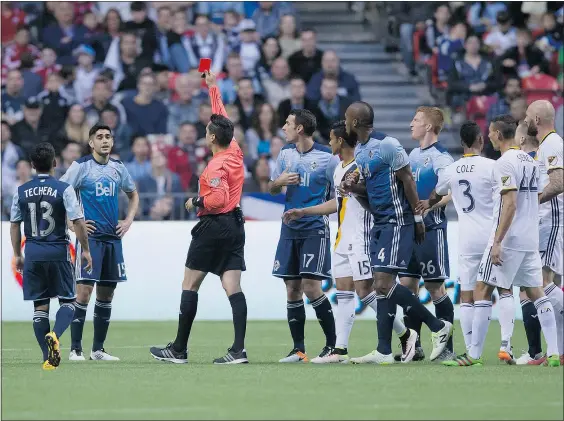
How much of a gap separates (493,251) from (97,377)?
11.6ft

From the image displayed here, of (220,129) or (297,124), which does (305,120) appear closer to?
(297,124)

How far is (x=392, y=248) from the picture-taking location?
10.6 m

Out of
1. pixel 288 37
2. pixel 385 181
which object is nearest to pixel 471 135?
pixel 385 181

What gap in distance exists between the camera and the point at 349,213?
11.4 meters

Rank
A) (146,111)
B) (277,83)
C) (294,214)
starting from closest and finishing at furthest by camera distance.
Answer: (294,214), (146,111), (277,83)

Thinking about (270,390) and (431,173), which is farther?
(431,173)

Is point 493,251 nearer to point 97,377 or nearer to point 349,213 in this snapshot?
point 349,213

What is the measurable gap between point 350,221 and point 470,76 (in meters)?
11.6

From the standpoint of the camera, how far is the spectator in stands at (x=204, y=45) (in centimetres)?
2272

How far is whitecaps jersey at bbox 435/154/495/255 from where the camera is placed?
11.1 metres

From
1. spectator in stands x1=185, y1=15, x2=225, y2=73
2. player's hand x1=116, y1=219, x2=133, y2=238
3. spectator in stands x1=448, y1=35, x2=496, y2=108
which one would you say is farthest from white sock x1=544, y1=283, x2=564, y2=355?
spectator in stands x1=185, y1=15, x2=225, y2=73

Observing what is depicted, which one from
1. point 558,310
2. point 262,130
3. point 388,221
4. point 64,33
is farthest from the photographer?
point 64,33

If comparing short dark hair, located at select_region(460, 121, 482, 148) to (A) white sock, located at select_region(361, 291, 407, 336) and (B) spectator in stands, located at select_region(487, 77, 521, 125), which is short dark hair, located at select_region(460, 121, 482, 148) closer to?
(A) white sock, located at select_region(361, 291, 407, 336)

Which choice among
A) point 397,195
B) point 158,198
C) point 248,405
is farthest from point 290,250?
point 158,198
